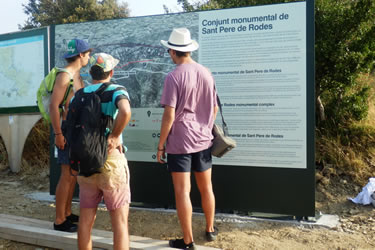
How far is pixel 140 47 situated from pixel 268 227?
264 cm

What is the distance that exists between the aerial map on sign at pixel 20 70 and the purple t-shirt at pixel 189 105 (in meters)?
3.85

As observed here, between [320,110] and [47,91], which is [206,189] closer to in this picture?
[47,91]

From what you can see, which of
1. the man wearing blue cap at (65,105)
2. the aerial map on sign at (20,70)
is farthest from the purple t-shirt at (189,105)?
the aerial map on sign at (20,70)

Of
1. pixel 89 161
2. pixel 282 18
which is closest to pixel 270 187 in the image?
pixel 282 18

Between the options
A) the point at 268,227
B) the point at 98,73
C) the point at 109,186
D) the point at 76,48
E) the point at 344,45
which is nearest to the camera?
the point at 109,186

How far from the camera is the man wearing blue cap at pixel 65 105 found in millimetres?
3264

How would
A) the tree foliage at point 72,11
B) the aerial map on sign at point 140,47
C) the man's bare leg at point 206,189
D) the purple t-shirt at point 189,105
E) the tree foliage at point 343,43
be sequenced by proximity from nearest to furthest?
the purple t-shirt at point 189,105 → the man's bare leg at point 206,189 → the aerial map on sign at point 140,47 → the tree foliage at point 343,43 → the tree foliage at point 72,11

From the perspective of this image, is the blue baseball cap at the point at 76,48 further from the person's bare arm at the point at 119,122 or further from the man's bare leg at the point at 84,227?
the man's bare leg at the point at 84,227

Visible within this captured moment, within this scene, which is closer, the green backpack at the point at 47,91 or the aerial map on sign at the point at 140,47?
the green backpack at the point at 47,91

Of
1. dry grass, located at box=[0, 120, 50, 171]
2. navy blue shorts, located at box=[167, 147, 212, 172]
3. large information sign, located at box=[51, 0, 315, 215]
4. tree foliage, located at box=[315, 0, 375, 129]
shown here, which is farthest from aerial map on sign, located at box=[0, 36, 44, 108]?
tree foliage, located at box=[315, 0, 375, 129]

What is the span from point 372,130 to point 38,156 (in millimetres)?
6235

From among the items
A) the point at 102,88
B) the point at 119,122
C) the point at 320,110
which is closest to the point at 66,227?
the point at 119,122

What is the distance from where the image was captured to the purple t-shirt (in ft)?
9.86

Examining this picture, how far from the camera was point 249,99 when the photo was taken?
13.0 ft
